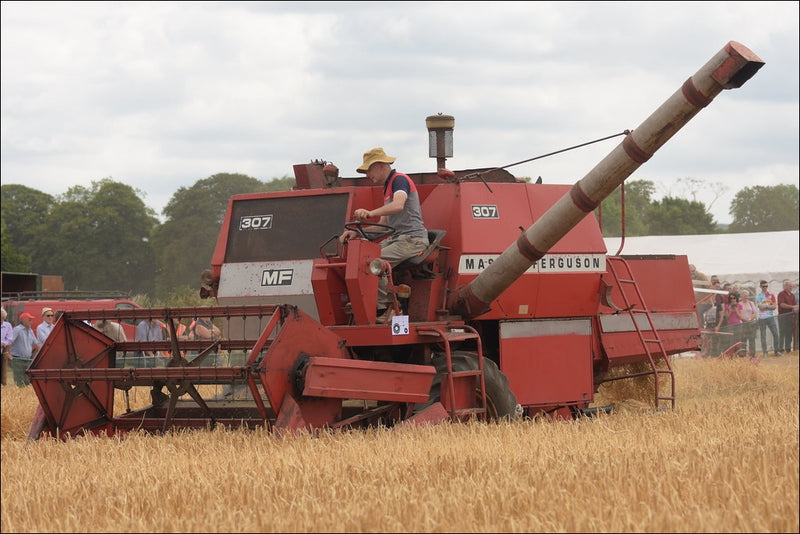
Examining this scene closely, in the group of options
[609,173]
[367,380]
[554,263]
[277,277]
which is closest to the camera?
[367,380]

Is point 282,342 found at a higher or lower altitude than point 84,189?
lower

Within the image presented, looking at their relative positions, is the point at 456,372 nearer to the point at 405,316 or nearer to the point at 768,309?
the point at 405,316

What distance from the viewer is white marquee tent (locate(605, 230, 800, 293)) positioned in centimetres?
2977

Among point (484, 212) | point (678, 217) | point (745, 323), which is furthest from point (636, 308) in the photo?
point (678, 217)

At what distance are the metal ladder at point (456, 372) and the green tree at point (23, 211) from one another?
53826 millimetres

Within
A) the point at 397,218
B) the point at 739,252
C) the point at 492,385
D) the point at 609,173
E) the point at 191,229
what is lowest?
the point at 492,385

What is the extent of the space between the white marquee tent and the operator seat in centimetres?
2009

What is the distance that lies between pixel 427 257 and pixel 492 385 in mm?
1208

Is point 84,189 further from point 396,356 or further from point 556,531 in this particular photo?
point 556,531

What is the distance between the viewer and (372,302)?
9.11 metres

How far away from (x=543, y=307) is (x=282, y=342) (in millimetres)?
3029

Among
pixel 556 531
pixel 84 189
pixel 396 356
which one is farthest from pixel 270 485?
pixel 84 189

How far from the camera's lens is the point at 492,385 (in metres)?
9.62

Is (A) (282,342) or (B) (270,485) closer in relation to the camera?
(B) (270,485)
